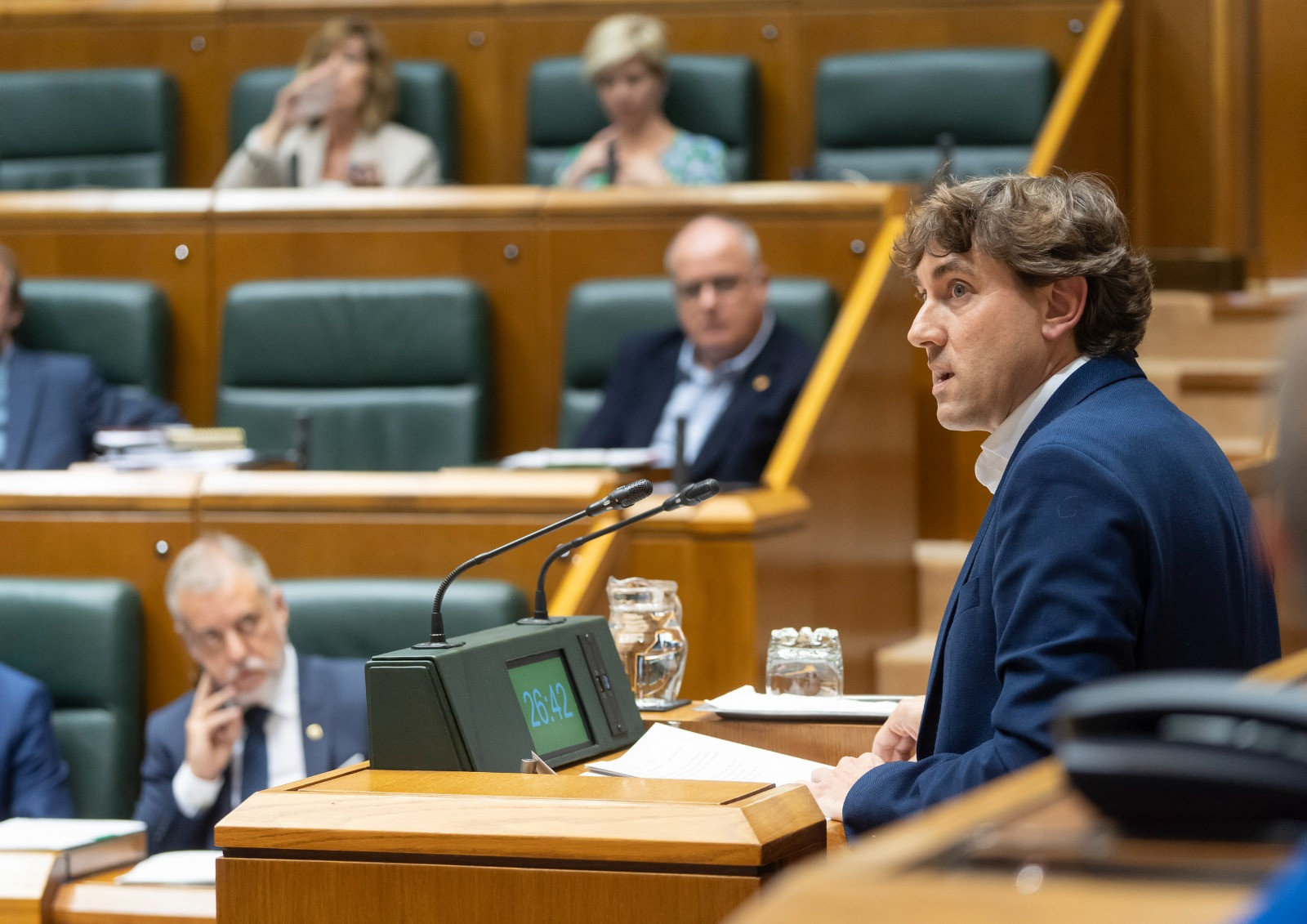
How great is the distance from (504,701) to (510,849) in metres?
0.24

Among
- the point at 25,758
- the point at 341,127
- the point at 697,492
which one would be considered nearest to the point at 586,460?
the point at 25,758

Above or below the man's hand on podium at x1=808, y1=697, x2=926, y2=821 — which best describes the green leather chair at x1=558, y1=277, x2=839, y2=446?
above

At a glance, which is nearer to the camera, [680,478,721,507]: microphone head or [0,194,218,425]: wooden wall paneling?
[680,478,721,507]: microphone head

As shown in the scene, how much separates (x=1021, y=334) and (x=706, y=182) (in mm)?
2114

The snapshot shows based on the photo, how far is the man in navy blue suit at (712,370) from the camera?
2.60 metres

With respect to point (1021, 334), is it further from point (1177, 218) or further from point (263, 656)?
point (1177, 218)

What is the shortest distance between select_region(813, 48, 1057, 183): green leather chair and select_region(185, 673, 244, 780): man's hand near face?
67.9 inches

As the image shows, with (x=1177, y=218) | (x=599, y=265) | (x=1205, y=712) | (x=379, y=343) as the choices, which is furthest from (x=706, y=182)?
(x=1205, y=712)

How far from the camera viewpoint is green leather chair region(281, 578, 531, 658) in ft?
6.95

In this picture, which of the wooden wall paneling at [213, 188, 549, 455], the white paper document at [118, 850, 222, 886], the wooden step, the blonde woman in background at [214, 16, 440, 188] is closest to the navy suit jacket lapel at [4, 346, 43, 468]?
the wooden wall paneling at [213, 188, 549, 455]

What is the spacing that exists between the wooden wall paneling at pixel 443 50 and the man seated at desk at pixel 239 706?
1.81m

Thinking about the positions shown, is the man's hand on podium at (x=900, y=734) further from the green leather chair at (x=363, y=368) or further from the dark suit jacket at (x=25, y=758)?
the green leather chair at (x=363, y=368)

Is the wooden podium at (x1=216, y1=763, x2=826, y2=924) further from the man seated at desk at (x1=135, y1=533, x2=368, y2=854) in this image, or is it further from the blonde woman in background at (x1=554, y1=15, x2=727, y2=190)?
the blonde woman in background at (x1=554, y1=15, x2=727, y2=190)

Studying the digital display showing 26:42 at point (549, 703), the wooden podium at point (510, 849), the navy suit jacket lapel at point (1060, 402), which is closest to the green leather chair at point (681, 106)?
the digital display showing 26:42 at point (549, 703)
